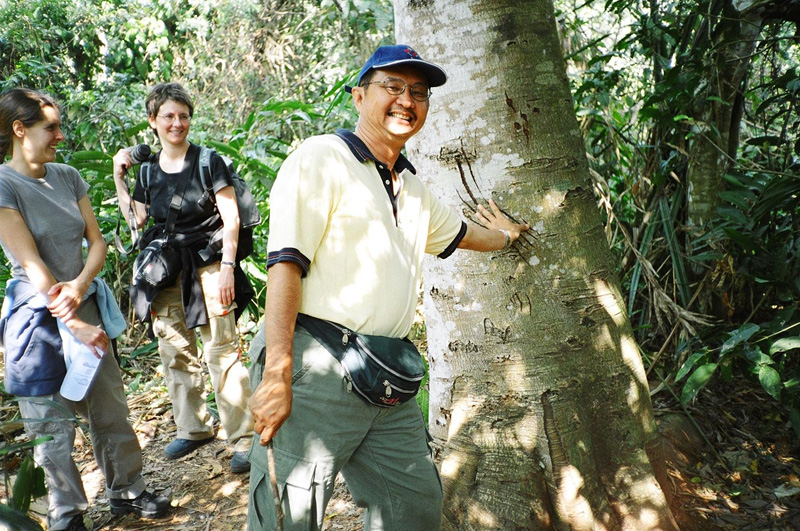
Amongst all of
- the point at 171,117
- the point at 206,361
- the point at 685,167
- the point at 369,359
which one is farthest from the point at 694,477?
the point at 171,117

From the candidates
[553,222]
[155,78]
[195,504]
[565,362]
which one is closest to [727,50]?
[553,222]

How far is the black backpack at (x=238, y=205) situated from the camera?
3324mm

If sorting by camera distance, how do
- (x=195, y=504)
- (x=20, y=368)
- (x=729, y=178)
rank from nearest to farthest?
(x=20, y=368) < (x=195, y=504) < (x=729, y=178)

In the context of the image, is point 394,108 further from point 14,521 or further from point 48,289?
point 48,289

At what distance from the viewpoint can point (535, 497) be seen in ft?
8.02

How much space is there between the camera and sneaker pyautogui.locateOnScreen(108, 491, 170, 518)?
309 centimetres

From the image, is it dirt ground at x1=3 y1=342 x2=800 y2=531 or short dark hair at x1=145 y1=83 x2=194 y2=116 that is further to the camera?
short dark hair at x1=145 y1=83 x2=194 y2=116

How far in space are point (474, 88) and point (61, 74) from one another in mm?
8652

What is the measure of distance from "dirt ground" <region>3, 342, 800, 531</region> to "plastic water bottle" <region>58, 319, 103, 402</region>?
0.48 m

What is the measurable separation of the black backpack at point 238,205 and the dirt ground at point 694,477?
3.81 feet

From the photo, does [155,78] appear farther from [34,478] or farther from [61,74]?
[34,478]

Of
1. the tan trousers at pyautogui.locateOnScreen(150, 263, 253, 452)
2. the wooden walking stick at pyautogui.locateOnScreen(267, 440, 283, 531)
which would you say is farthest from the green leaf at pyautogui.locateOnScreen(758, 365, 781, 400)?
the tan trousers at pyautogui.locateOnScreen(150, 263, 253, 452)

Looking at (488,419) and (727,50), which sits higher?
(727,50)

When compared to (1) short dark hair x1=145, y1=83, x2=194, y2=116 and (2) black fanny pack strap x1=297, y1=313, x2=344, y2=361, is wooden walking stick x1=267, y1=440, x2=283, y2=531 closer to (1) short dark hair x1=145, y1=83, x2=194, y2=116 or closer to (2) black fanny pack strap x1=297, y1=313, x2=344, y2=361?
(2) black fanny pack strap x1=297, y1=313, x2=344, y2=361
